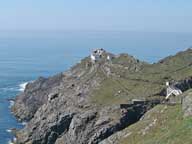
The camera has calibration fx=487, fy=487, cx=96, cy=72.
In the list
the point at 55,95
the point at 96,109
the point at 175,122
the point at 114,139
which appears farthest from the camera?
the point at 55,95

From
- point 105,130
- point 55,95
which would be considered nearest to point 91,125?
point 105,130

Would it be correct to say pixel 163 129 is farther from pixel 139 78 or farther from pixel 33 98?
pixel 33 98

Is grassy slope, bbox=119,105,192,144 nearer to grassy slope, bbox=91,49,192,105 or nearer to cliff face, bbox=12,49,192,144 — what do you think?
cliff face, bbox=12,49,192,144

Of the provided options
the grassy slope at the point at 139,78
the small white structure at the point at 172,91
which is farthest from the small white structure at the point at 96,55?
the small white structure at the point at 172,91

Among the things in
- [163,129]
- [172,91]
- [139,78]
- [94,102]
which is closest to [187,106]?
[163,129]

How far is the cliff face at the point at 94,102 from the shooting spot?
112 m

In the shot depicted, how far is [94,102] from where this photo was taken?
4857 inches

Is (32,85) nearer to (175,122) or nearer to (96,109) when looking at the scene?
(96,109)

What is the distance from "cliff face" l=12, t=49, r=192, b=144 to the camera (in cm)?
11188

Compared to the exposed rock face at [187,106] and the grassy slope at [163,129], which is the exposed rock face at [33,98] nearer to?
the grassy slope at [163,129]

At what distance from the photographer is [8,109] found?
559 ft

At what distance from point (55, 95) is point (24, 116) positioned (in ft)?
74.8

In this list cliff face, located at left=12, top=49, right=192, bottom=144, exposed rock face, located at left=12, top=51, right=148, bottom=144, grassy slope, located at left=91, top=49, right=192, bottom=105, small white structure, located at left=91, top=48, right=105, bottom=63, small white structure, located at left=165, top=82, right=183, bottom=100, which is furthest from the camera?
small white structure, located at left=91, top=48, right=105, bottom=63

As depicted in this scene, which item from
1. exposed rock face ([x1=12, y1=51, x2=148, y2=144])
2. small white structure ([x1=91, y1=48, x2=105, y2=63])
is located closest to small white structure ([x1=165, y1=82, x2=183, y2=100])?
exposed rock face ([x1=12, y1=51, x2=148, y2=144])
